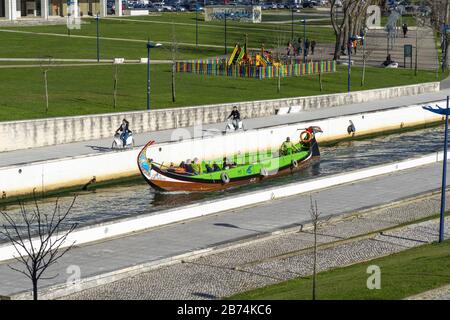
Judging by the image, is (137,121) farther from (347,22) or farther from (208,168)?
(347,22)

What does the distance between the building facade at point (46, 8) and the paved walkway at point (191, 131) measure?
50.2 meters

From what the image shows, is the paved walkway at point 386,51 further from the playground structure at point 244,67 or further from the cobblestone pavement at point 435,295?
the cobblestone pavement at point 435,295

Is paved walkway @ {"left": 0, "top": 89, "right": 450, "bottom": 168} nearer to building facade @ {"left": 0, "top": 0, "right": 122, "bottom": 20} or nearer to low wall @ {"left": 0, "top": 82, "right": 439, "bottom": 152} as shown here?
low wall @ {"left": 0, "top": 82, "right": 439, "bottom": 152}

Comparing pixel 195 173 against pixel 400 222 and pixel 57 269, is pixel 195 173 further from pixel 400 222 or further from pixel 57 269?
pixel 57 269

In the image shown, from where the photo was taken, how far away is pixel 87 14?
13488cm

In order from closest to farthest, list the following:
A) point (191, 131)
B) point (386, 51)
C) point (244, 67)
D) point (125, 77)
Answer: point (191, 131)
point (125, 77)
point (244, 67)
point (386, 51)

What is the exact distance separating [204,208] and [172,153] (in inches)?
594

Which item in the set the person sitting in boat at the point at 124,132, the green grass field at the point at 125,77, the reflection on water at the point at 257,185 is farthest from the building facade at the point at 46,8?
the person sitting in boat at the point at 124,132

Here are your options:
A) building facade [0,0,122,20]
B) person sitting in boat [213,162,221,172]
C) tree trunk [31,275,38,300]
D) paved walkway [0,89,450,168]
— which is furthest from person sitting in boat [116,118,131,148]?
building facade [0,0,122,20]

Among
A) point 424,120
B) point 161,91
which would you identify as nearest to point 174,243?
point 161,91

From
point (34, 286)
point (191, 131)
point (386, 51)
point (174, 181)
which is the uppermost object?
point (34, 286)

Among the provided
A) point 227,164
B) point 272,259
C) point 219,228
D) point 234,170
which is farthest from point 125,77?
point 272,259

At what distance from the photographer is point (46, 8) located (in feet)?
401

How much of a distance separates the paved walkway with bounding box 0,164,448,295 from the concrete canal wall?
11.1 meters
